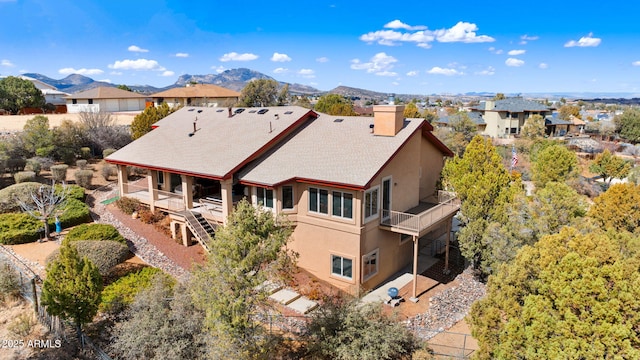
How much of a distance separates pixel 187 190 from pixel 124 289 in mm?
6949

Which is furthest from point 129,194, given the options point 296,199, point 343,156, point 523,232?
point 523,232

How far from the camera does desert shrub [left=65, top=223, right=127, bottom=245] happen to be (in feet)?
66.7

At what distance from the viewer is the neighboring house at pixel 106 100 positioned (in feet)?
212

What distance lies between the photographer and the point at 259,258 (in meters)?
11.3

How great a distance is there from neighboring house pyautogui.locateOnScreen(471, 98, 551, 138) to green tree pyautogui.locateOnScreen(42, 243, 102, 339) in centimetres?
Result: 7133

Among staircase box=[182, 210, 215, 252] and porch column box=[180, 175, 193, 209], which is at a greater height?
porch column box=[180, 175, 193, 209]

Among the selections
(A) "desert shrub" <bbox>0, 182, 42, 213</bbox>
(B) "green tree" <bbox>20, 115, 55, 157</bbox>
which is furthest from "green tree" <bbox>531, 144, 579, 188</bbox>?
(B) "green tree" <bbox>20, 115, 55, 157</bbox>

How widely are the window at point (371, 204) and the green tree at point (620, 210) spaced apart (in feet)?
33.9

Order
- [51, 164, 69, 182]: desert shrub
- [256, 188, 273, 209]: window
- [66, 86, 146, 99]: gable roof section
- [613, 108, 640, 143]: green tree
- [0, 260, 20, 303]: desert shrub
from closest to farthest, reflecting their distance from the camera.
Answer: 1. [0, 260, 20, 303]: desert shrub
2. [256, 188, 273, 209]: window
3. [51, 164, 69, 182]: desert shrub
4. [66, 86, 146, 99]: gable roof section
5. [613, 108, 640, 143]: green tree

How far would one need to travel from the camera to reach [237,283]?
36.1ft

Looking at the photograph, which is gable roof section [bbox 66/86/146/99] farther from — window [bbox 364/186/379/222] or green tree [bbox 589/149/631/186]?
green tree [bbox 589/149/631/186]

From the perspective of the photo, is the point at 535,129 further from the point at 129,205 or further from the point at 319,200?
the point at 129,205

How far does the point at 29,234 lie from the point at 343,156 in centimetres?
1709

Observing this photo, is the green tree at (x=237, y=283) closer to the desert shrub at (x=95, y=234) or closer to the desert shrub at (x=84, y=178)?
the desert shrub at (x=95, y=234)
